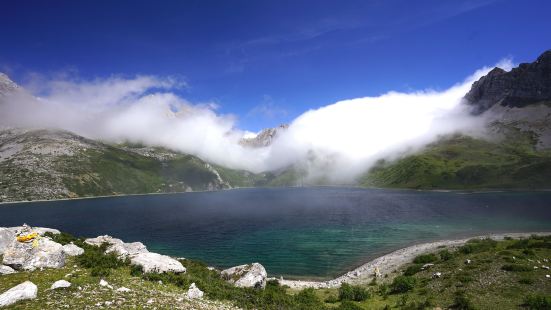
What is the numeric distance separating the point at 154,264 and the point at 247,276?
12538 millimetres

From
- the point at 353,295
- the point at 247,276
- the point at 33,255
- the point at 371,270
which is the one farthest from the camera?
the point at 371,270

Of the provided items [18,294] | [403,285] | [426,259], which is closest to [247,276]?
[403,285]

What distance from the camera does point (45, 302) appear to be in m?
19.9

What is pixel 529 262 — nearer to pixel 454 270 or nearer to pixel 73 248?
pixel 454 270

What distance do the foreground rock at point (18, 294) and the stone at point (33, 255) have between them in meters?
8.56

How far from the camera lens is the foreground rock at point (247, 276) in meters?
38.9

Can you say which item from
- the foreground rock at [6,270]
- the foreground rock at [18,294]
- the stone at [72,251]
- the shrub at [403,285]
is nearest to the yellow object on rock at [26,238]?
the foreground rock at [6,270]

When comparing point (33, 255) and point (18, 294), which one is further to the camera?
point (33, 255)

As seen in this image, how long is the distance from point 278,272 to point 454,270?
39473 mm

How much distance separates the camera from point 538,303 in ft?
102

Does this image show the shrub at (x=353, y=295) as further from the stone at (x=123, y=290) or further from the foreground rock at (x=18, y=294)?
the foreground rock at (x=18, y=294)

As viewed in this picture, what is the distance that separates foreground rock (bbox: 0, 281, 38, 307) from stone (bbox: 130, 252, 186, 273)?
37.5 ft

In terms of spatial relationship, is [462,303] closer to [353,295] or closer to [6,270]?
[353,295]

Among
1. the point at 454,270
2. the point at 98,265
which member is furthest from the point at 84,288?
the point at 454,270
